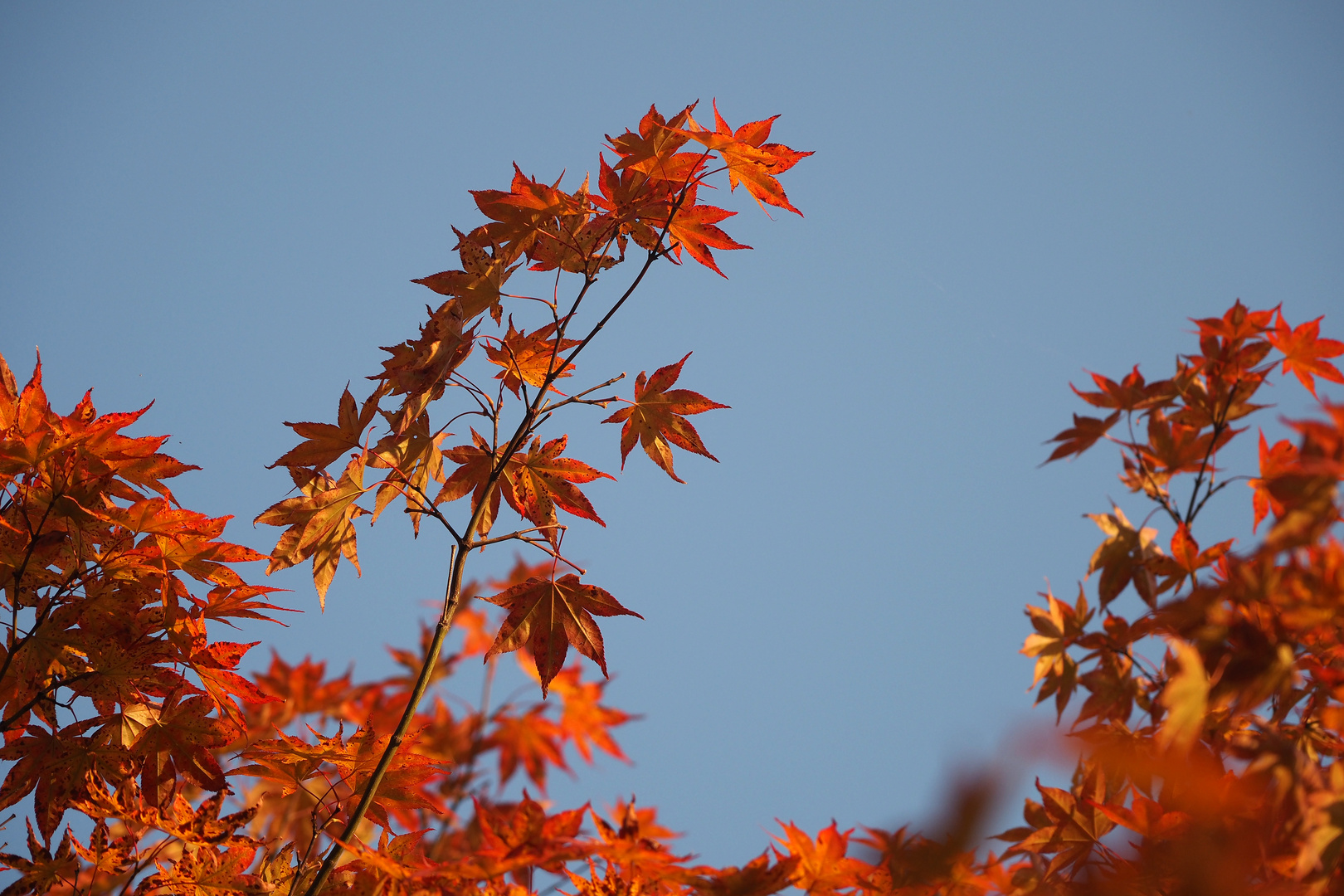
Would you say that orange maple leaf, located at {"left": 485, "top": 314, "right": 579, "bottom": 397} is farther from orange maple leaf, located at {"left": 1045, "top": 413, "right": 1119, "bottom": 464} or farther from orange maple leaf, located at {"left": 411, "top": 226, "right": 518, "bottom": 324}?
orange maple leaf, located at {"left": 1045, "top": 413, "right": 1119, "bottom": 464}

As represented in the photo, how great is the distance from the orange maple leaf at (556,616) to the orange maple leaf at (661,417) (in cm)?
25

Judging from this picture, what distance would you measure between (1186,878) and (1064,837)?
69cm

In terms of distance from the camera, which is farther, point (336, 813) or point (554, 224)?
point (554, 224)

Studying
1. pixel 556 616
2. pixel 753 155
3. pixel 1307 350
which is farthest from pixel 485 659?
pixel 1307 350

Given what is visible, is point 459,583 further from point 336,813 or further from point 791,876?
point 791,876

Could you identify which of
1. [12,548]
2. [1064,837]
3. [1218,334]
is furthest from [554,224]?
[1218,334]

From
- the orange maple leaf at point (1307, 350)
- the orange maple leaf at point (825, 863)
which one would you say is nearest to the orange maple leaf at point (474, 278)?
the orange maple leaf at point (825, 863)

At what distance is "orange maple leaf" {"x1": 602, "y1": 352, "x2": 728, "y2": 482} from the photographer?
133 centimetres

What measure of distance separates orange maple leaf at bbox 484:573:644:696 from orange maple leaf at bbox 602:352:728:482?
25 cm

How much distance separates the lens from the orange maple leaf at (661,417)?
133 centimetres

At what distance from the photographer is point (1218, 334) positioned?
6.12ft

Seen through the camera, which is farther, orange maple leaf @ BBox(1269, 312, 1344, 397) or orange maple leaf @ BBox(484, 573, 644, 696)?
orange maple leaf @ BBox(1269, 312, 1344, 397)

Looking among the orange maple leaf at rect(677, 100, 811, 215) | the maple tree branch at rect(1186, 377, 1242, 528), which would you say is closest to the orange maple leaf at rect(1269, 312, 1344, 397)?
the maple tree branch at rect(1186, 377, 1242, 528)

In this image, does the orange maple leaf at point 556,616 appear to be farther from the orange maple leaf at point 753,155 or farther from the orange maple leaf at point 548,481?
the orange maple leaf at point 753,155
